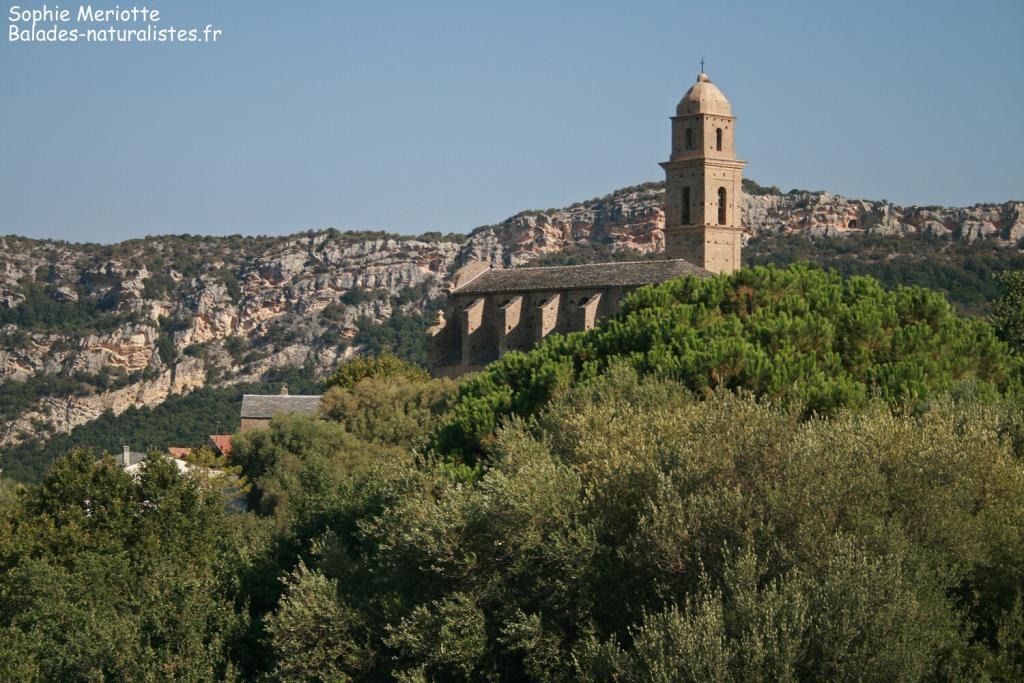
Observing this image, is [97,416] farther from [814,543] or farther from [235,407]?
[814,543]

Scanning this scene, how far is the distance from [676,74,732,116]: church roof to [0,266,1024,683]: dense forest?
21108 millimetres

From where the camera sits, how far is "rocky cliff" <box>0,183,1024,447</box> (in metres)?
105

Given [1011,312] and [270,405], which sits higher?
[1011,312]

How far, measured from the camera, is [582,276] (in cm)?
5653

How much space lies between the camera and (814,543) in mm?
19078

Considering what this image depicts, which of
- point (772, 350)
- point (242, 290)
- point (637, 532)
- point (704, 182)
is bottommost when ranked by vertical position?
point (637, 532)

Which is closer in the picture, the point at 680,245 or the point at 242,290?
the point at 680,245

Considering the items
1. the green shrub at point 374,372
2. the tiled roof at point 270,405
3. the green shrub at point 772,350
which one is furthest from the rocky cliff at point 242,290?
the green shrub at point 772,350

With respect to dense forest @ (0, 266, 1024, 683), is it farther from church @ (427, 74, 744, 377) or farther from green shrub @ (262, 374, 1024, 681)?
church @ (427, 74, 744, 377)

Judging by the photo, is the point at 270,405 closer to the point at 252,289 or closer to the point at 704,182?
the point at 704,182

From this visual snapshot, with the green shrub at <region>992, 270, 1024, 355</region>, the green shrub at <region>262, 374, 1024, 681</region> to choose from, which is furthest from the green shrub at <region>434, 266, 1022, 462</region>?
the green shrub at <region>992, 270, 1024, 355</region>

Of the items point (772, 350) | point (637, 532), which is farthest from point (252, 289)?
point (637, 532)

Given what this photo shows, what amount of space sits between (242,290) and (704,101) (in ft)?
235

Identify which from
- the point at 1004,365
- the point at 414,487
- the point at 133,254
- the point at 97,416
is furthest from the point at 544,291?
the point at 133,254
